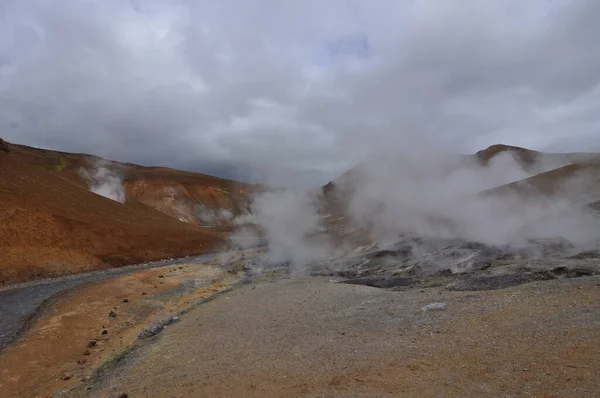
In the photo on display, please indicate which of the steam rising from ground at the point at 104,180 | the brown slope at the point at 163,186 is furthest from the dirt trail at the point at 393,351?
the steam rising from ground at the point at 104,180

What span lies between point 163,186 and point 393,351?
84917 millimetres

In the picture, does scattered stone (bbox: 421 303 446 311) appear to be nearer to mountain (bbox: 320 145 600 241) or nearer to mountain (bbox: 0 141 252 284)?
mountain (bbox: 320 145 600 241)

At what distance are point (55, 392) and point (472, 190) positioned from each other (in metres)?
21.2

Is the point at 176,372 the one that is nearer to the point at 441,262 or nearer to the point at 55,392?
the point at 55,392

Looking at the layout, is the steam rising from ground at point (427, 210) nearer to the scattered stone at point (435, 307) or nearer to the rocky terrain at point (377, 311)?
the rocky terrain at point (377, 311)

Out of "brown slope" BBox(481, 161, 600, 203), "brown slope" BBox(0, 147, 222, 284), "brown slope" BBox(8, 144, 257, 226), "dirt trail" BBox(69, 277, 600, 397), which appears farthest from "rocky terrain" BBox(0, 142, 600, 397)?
"brown slope" BBox(8, 144, 257, 226)

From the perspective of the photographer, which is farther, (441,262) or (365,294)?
(441,262)

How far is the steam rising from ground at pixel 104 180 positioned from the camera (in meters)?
76.5

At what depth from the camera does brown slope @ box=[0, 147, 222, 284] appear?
26.2m

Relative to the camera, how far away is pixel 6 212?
92.5 ft

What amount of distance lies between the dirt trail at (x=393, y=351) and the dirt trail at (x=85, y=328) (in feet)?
4.00

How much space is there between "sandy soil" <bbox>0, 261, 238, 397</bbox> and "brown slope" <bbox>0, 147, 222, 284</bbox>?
969 centimetres

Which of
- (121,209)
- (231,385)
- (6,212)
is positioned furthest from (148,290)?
(121,209)

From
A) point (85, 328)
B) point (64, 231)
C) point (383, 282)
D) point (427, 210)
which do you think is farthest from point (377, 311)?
point (64, 231)
